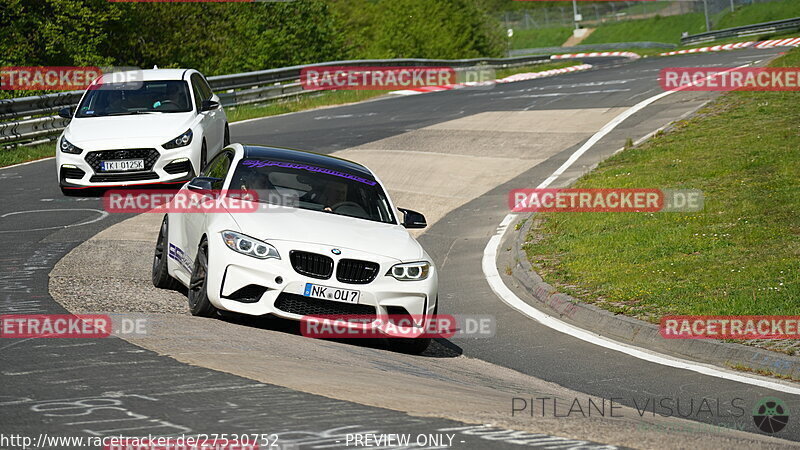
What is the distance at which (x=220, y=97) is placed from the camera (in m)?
30.2

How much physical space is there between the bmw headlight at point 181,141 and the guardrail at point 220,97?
25.1 feet

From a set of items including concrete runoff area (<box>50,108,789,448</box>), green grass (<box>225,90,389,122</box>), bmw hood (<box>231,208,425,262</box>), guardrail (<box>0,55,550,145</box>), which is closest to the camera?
concrete runoff area (<box>50,108,789,448</box>)

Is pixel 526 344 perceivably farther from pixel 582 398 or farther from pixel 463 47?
pixel 463 47

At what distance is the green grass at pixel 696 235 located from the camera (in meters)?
11.0

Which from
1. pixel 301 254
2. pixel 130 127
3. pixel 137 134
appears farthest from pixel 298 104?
pixel 301 254

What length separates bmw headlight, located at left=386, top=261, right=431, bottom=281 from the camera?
9106 mm

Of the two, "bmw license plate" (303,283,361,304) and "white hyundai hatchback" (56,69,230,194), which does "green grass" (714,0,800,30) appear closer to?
"white hyundai hatchback" (56,69,230,194)

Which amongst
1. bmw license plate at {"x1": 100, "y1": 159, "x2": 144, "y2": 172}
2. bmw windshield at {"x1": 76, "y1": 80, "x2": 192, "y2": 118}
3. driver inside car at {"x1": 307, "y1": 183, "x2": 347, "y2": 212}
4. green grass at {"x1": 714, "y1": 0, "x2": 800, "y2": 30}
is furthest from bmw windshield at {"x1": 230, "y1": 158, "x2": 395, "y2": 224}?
green grass at {"x1": 714, "y1": 0, "x2": 800, "y2": 30}

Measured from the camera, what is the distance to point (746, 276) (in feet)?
37.4

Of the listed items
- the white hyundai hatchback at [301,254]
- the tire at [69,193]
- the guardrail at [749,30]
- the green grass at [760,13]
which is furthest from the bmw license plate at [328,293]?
the green grass at [760,13]

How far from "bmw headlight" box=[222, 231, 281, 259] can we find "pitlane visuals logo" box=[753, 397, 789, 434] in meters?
3.82

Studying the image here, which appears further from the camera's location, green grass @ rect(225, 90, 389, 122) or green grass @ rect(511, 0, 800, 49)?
green grass @ rect(511, 0, 800, 49)

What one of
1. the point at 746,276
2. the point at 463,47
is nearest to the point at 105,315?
the point at 746,276

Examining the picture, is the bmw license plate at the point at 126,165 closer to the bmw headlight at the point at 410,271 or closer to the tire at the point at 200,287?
the tire at the point at 200,287
